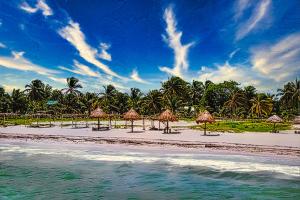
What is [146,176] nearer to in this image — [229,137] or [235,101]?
[229,137]

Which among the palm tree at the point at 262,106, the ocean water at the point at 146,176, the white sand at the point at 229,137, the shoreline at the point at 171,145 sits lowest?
the ocean water at the point at 146,176

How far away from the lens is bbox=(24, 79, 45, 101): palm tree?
72000 millimetres

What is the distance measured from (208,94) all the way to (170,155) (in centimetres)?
5909

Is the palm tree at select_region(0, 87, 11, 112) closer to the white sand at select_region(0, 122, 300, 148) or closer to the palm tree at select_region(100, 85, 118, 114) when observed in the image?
the palm tree at select_region(100, 85, 118, 114)

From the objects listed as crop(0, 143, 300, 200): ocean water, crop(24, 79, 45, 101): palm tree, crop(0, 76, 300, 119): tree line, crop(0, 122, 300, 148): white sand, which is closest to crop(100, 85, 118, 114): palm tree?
crop(0, 76, 300, 119): tree line

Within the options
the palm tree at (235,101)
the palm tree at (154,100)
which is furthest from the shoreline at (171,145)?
the palm tree at (235,101)

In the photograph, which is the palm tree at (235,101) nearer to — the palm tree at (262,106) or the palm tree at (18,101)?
the palm tree at (262,106)

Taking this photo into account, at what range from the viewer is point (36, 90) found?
72.4m

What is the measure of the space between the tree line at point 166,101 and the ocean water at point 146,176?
4087 cm

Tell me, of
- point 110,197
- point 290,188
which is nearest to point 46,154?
point 110,197

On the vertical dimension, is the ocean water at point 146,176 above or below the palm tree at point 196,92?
below

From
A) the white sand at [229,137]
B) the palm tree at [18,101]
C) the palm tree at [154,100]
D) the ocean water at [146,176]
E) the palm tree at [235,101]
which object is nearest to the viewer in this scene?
the ocean water at [146,176]

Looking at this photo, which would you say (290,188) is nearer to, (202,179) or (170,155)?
(202,179)

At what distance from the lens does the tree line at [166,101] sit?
64062 mm
